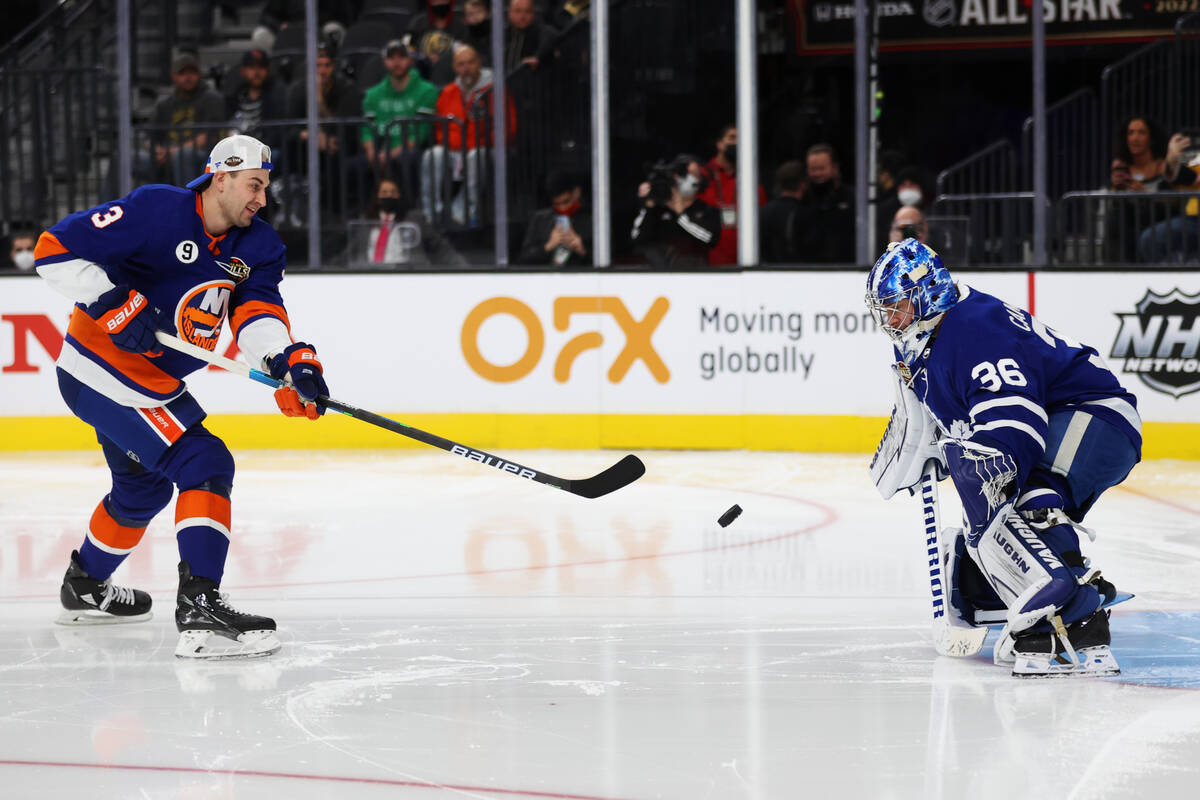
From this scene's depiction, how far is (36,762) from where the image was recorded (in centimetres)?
272

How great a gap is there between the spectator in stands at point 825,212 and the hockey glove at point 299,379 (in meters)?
4.29

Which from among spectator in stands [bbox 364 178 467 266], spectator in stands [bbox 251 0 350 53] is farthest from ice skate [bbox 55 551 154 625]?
spectator in stands [bbox 251 0 350 53]

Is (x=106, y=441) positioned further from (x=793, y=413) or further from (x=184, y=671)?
(x=793, y=413)

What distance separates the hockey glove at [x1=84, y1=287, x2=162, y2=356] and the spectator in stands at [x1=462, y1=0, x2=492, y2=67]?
17.3 ft

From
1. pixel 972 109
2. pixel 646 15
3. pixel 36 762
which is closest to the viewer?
pixel 36 762

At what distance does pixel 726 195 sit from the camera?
7.50m

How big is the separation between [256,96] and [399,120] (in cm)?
106

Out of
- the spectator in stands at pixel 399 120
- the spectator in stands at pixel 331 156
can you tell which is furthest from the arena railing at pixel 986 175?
the spectator in stands at pixel 331 156

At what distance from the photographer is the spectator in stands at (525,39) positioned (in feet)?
26.1

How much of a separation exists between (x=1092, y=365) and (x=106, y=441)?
2281 mm

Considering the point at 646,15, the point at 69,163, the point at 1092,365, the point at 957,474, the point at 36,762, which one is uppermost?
the point at 646,15

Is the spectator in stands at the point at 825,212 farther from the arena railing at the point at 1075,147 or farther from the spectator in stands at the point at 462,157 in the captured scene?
the spectator in stands at the point at 462,157

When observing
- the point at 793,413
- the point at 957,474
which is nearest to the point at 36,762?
the point at 957,474

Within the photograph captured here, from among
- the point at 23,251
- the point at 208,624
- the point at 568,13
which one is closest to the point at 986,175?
the point at 568,13
